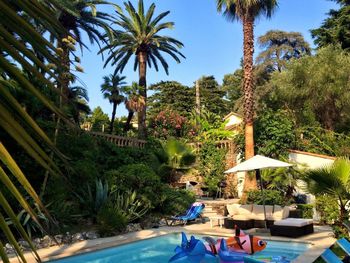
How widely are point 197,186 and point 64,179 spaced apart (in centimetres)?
2460

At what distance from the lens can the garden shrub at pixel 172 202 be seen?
16.4 m

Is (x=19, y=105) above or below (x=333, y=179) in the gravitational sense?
below

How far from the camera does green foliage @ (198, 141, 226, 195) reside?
77.9ft

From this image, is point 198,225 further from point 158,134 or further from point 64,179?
Result: point 158,134

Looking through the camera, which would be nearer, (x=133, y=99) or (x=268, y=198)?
(x=268, y=198)

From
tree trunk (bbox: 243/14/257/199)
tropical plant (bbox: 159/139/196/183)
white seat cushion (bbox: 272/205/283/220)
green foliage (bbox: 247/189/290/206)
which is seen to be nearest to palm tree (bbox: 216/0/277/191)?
tree trunk (bbox: 243/14/257/199)

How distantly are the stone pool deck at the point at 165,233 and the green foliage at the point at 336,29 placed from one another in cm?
1869

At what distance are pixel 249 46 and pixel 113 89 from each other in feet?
49.1

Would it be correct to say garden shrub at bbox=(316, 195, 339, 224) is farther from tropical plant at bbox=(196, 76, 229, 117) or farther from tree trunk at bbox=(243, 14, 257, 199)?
tropical plant at bbox=(196, 76, 229, 117)

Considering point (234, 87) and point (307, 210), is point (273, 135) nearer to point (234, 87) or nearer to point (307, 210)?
point (307, 210)

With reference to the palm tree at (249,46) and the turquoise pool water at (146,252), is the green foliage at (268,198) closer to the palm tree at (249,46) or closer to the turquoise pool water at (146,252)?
the palm tree at (249,46)

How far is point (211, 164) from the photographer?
968 inches

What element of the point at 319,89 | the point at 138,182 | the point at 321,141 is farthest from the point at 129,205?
the point at 319,89

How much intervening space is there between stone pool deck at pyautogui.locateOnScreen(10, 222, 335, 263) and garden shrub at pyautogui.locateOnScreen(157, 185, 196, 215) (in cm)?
140
